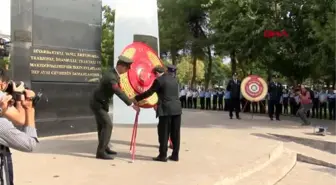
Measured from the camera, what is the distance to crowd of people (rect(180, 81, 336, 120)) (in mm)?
19748

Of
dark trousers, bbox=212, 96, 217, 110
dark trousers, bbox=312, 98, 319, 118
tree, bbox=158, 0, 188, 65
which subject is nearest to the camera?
dark trousers, bbox=312, 98, 319, 118

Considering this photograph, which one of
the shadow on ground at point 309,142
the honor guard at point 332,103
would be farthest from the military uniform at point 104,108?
the honor guard at point 332,103

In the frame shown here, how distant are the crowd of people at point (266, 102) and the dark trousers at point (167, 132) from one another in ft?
37.5

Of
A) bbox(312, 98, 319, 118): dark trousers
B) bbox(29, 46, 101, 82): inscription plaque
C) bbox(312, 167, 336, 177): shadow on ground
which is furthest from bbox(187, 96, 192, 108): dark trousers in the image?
bbox(312, 167, 336, 177): shadow on ground

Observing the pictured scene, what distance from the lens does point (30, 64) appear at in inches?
381

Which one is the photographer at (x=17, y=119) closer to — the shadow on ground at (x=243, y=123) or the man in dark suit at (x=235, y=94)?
the shadow on ground at (x=243, y=123)

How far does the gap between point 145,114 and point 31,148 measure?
9.88m

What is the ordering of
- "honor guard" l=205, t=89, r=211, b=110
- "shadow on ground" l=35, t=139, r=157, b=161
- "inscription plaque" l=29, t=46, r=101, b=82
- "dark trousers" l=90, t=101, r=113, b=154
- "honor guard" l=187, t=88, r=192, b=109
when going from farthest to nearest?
"honor guard" l=187, t=88, r=192, b=109 → "honor guard" l=205, t=89, r=211, b=110 → "inscription plaque" l=29, t=46, r=101, b=82 → "shadow on ground" l=35, t=139, r=157, b=161 → "dark trousers" l=90, t=101, r=113, b=154

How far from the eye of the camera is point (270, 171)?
752cm

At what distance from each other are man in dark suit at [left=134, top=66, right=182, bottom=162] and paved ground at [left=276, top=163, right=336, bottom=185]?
1940 millimetres

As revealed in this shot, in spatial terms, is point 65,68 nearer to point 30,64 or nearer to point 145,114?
point 30,64

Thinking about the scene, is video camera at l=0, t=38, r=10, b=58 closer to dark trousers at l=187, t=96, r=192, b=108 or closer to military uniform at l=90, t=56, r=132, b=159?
military uniform at l=90, t=56, r=132, b=159

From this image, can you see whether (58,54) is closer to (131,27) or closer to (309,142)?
(131,27)

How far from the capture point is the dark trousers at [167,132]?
293 inches
